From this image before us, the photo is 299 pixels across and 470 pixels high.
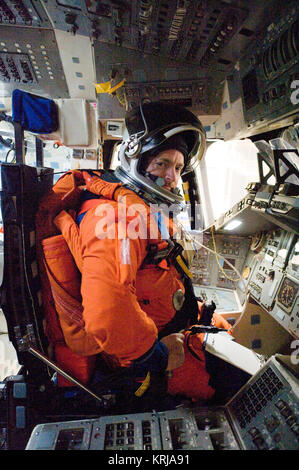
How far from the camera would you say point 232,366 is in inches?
58.4

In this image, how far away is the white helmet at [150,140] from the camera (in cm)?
147

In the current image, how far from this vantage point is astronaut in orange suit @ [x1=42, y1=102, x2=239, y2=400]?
0.99m

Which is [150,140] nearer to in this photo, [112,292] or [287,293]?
[112,292]

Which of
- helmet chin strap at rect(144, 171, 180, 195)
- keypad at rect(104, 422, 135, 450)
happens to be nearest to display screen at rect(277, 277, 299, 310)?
helmet chin strap at rect(144, 171, 180, 195)

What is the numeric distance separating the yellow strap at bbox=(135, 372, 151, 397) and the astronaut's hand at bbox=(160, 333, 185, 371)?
0.14 meters

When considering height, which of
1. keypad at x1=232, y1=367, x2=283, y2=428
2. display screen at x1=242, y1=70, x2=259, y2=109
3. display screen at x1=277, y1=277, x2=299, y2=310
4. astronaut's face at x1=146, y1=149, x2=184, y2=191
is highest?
display screen at x1=242, y1=70, x2=259, y2=109

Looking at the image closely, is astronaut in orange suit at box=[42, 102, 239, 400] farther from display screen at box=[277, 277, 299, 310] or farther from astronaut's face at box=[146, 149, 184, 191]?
display screen at box=[277, 277, 299, 310]

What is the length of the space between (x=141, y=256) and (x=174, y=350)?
611 mm

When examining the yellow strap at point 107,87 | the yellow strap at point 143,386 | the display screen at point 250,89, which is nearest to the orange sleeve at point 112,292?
the yellow strap at point 143,386

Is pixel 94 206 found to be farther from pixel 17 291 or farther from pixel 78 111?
pixel 78 111

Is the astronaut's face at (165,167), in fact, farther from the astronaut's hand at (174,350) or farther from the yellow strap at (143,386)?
the yellow strap at (143,386)

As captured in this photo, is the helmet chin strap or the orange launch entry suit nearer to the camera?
the orange launch entry suit

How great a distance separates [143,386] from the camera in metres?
1.27

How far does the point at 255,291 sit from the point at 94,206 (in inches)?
80.7
